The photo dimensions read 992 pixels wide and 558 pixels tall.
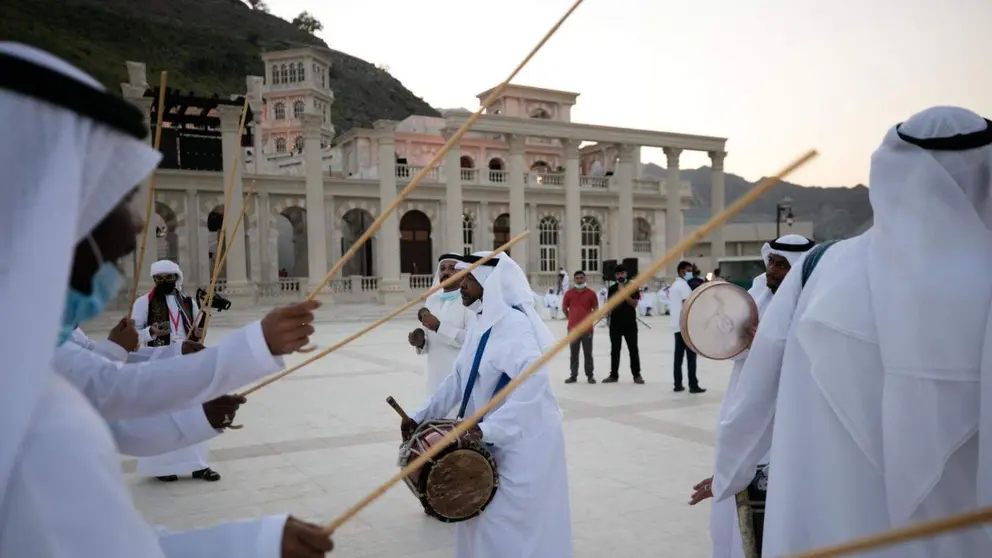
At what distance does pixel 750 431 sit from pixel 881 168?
2.87 feet

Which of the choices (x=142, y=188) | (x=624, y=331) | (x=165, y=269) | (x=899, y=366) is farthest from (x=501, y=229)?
(x=142, y=188)

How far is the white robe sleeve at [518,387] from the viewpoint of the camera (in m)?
2.98

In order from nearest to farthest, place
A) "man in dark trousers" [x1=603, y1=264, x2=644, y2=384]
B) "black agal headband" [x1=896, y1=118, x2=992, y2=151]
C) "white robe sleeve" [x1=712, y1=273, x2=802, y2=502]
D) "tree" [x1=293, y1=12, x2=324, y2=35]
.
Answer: "black agal headband" [x1=896, y1=118, x2=992, y2=151] → "white robe sleeve" [x1=712, y1=273, x2=802, y2=502] → "man in dark trousers" [x1=603, y1=264, x2=644, y2=384] → "tree" [x1=293, y1=12, x2=324, y2=35]

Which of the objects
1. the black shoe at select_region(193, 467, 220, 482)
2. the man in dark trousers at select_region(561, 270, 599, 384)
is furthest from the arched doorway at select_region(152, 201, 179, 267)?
the black shoe at select_region(193, 467, 220, 482)

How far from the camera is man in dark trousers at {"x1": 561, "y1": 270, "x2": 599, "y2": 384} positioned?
966cm

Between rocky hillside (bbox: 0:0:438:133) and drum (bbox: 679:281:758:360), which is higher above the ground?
rocky hillside (bbox: 0:0:438:133)

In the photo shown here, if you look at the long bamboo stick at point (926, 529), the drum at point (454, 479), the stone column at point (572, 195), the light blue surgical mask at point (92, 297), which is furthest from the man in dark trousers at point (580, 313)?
the stone column at point (572, 195)

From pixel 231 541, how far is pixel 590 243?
1474 inches

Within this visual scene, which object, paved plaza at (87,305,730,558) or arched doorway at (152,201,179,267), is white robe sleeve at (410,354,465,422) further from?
arched doorway at (152,201,179,267)

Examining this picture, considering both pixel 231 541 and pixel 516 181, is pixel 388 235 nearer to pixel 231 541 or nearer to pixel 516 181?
pixel 516 181

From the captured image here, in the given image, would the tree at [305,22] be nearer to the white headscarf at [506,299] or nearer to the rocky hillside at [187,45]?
the rocky hillside at [187,45]

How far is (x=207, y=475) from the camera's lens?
209 inches

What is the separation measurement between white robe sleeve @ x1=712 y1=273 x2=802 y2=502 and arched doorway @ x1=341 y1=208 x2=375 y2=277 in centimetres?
3067

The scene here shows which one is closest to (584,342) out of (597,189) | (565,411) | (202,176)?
(565,411)
